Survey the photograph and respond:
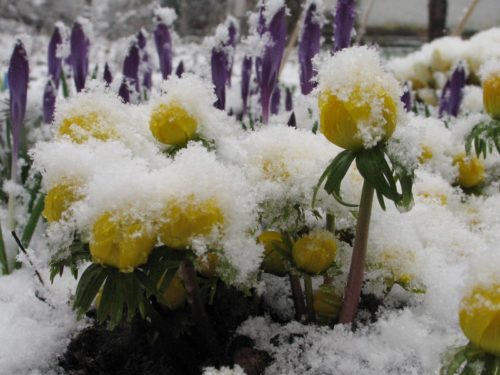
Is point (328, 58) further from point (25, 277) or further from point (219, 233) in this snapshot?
point (25, 277)

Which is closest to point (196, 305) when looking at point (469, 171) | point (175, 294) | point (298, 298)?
point (175, 294)

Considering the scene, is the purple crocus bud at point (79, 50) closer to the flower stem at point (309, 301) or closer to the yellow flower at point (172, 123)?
the yellow flower at point (172, 123)

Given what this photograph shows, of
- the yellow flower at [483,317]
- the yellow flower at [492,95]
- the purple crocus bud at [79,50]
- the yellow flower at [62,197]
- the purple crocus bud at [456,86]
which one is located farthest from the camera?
the purple crocus bud at [456,86]

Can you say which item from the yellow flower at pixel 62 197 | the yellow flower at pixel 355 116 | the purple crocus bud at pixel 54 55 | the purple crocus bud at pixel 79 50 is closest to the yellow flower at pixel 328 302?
the yellow flower at pixel 355 116

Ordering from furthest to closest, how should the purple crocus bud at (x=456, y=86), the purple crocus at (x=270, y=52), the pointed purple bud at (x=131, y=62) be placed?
1. the purple crocus bud at (x=456, y=86)
2. the pointed purple bud at (x=131, y=62)
3. the purple crocus at (x=270, y=52)

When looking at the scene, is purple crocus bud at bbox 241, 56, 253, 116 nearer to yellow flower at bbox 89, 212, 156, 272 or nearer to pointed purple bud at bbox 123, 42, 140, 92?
pointed purple bud at bbox 123, 42, 140, 92

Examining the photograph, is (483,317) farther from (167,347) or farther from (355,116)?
(167,347)

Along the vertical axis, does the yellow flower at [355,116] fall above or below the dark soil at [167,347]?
above
